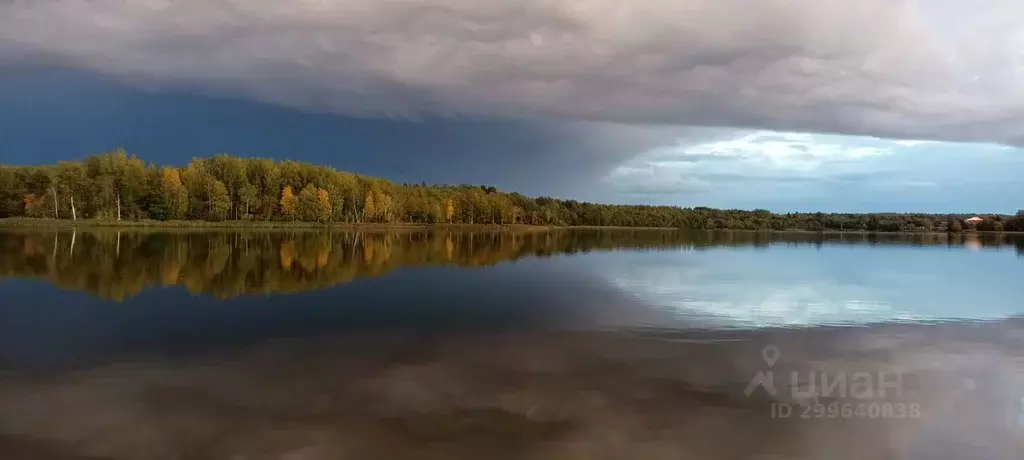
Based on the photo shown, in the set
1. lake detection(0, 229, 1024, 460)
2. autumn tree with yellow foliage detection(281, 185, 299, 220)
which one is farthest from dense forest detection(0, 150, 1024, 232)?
lake detection(0, 229, 1024, 460)

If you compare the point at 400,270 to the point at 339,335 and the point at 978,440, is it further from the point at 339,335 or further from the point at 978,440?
the point at 978,440

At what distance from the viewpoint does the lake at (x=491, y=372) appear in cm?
899

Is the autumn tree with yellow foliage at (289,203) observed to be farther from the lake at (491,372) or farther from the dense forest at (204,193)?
the lake at (491,372)

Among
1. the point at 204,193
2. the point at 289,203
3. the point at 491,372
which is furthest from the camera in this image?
the point at 289,203

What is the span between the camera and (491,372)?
1262cm

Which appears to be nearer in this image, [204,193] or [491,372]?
[491,372]

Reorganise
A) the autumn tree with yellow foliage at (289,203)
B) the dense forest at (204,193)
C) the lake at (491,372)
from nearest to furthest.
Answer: the lake at (491,372), the dense forest at (204,193), the autumn tree with yellow foliage at (289,203)

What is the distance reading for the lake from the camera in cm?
899

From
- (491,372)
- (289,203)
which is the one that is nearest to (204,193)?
(289,203)

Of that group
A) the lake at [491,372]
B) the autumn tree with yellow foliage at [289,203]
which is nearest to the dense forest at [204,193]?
the autumn tree with yellow foliage at [289,203]

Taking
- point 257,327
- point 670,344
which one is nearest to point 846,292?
point 670,344

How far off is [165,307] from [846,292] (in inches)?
1155

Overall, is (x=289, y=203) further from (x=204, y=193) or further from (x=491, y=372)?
(x=491, y=372)

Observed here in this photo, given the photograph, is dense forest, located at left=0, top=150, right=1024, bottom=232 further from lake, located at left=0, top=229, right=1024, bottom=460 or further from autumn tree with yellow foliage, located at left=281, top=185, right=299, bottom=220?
lake, located at left=0, top=229, right=1024, bottom=460
